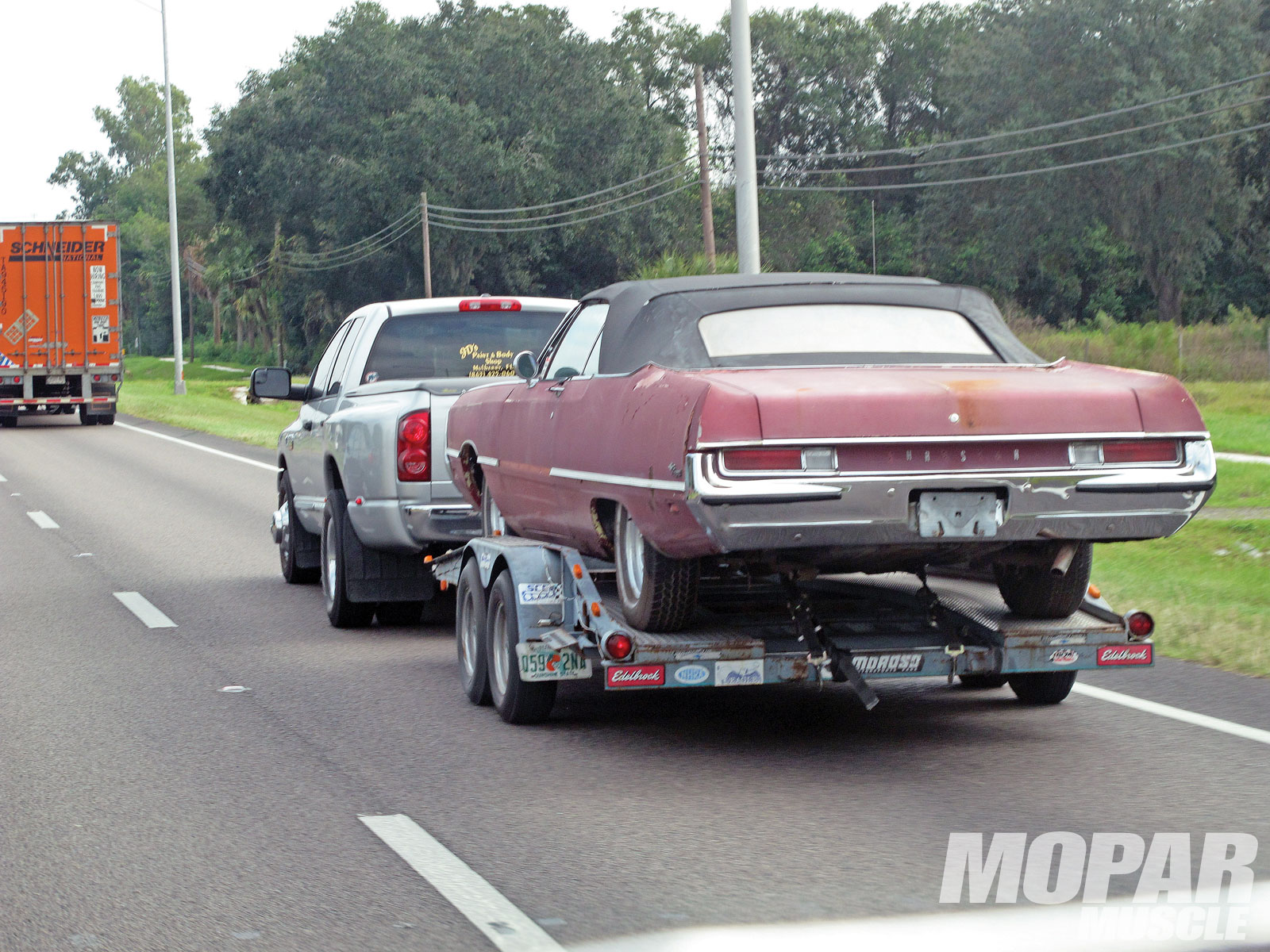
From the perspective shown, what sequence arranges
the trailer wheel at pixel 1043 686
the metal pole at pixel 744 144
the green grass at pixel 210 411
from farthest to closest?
the green grass at pixel 210 411, the metal pole at pixel 744 144, the trailer wheel at pixel 1043 686

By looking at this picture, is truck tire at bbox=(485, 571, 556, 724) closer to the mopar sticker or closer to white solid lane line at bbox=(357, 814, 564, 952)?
the mopar sticker

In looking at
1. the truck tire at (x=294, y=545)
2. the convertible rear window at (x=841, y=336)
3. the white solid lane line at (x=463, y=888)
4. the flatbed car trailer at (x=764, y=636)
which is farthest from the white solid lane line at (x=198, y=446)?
the white solid lane line at (x=463, y=888)

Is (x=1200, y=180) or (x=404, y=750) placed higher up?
(x=1200, y=180)

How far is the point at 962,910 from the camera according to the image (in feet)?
15.5

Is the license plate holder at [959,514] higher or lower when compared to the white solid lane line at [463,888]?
higher

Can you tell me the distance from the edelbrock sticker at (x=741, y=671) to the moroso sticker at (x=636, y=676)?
22cm

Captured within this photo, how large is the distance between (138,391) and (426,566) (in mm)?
47646

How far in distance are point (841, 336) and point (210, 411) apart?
36493 mm

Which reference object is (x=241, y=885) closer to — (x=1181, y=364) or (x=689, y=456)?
(x=689, y=456)

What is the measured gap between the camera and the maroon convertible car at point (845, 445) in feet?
19.9

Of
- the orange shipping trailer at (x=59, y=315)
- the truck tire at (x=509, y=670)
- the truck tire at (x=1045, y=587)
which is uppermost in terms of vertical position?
the orange shipping trailer at (x=59, y=315)

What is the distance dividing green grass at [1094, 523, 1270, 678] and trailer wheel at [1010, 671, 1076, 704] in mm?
1345

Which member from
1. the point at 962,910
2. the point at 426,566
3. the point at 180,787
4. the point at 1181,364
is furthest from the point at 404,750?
the point at 1181,364

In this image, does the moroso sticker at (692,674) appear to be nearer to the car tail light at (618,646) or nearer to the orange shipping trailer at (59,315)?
the car tail light at (618,646)
